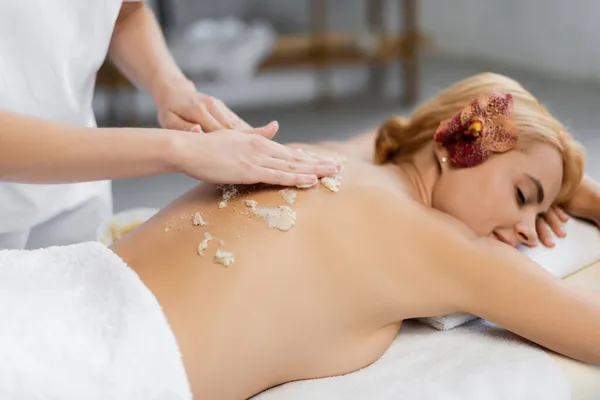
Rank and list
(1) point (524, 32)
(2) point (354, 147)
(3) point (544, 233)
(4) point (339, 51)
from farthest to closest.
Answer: (1) point (524, 32) → (4) point (339, 51) → (2) point (354, 147) → (3) point (544, 233)

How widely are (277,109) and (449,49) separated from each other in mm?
1471

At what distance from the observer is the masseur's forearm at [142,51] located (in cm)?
156

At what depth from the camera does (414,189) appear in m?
1.47

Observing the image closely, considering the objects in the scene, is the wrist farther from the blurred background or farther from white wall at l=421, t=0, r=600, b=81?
white wall at l=421, t=0, r=600, b=81

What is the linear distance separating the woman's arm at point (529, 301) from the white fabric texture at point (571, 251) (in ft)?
0.83

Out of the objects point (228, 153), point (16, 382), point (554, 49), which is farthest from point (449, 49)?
point (16, 382)

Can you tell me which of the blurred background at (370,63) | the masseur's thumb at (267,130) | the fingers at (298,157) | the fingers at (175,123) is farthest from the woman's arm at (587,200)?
the blurred background at (370,63)

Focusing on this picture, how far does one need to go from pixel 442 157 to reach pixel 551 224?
1.12ft

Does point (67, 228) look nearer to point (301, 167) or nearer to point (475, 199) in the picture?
point (301, 167)

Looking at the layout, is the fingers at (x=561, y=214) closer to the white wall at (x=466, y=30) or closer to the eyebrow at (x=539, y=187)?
the eyebrow at (x=539, y=187)

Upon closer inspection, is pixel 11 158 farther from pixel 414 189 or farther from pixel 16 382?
pixel 414 189

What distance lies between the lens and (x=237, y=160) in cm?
120

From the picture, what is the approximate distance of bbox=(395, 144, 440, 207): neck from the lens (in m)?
1.46

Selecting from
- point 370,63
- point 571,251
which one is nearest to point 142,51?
point 571,251
